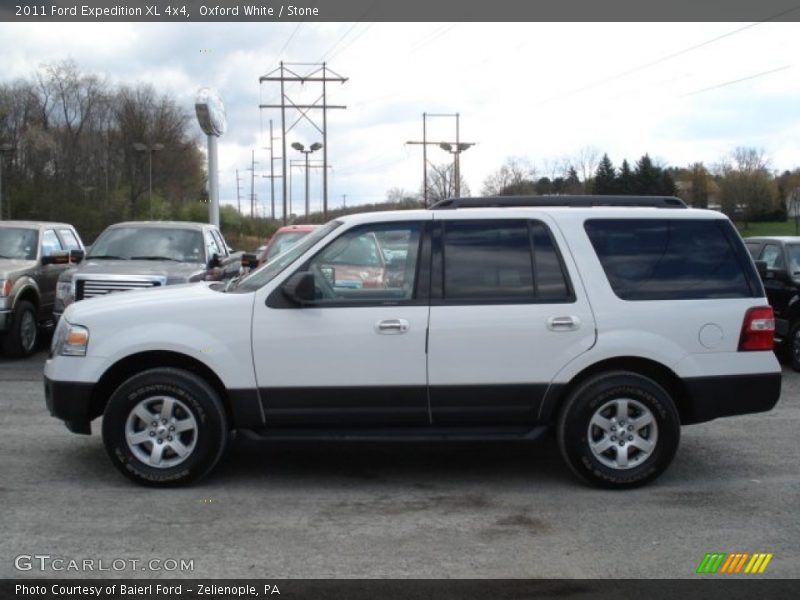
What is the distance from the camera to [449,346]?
596 centimetres

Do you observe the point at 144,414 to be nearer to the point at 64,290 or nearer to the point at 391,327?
the point at 391,327

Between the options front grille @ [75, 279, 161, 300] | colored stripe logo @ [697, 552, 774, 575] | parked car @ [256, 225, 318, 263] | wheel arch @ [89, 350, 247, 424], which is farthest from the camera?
parked car @ [256, 225, 318, 263]

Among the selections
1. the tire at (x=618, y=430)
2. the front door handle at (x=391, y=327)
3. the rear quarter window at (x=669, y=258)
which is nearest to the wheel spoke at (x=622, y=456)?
the tire at (x=618, y=430)

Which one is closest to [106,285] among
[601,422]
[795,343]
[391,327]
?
[391,327]

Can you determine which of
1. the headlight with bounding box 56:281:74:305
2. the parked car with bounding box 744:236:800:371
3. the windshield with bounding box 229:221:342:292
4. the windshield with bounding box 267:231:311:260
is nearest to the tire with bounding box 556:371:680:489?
the windshield with bounding box 229:221:342:292

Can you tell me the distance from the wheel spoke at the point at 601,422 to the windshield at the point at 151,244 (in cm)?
794

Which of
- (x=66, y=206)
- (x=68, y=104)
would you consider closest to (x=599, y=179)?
(x=66, y=206)

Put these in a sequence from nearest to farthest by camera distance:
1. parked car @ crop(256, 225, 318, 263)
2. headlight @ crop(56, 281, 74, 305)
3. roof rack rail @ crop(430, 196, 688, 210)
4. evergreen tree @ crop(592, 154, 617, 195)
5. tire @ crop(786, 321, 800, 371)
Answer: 1. roof rack rail @ crop(430, 196, 688, 210)
2. tire @ crop(786, 321, 800, 371)
3. headlight @ crop(56, 281, 74, 305)
4. parked car @ crop(256, 225, 318, 263)
5. evergreen tree @ crop(592, 154, 617, 195)

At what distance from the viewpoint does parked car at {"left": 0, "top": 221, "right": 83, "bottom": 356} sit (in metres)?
11.8

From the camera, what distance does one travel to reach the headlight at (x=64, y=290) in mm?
11741

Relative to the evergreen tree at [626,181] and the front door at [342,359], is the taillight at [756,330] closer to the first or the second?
the front door at [342,359]

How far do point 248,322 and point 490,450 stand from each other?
241 centimetres

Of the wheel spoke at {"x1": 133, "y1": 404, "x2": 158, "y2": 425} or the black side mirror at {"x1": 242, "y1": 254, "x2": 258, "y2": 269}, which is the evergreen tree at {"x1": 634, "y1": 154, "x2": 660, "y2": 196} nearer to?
the black side mirror at {"x1": 242, "y1": 254, "x2": 258, "y2": 269}
